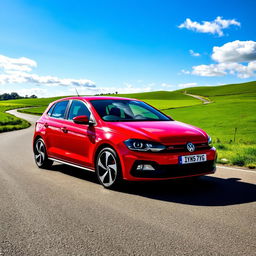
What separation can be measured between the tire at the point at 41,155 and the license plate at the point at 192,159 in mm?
3771

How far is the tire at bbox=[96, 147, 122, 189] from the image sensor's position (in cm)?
576

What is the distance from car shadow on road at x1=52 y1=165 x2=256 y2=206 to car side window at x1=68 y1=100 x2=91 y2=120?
1.30 metres

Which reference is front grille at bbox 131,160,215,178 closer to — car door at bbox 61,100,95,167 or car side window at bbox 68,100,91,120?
car door at bbox 61,100,95,167

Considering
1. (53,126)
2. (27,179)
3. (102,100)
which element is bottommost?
(27,179)

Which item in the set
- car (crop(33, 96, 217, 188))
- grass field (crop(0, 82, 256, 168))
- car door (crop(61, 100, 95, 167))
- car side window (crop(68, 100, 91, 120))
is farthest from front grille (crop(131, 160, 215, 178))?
grass field (crop(0, 82, 256, 168))

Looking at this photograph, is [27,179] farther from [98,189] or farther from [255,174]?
[255,174]

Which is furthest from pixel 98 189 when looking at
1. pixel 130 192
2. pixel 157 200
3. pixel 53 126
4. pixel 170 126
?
pixel 53 126

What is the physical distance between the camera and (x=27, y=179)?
6.93m

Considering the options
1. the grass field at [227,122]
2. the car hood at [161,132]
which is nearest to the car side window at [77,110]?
the car hood at [161,132]

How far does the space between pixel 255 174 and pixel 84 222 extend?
444cm

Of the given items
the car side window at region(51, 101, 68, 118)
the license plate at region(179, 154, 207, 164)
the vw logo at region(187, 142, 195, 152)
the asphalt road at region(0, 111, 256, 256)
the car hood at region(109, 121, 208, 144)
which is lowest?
the asphalt road at region(0, 111, 256, 256)

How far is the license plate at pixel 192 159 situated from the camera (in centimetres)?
551

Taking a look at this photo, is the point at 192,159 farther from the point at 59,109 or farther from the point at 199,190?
the point at 59,109

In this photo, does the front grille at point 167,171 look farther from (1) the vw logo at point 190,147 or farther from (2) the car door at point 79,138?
(2) the car door at point 79,138
